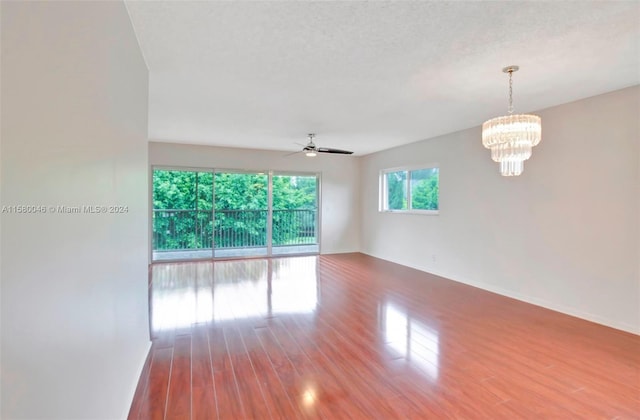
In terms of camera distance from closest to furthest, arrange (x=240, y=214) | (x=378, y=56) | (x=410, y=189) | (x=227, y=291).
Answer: (x=378, y=56), (x=227, y=291), (x=410, y=189), (x=240, y=214)


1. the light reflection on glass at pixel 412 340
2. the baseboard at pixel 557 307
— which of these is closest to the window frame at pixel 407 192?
the baseboard at pixel 557 307

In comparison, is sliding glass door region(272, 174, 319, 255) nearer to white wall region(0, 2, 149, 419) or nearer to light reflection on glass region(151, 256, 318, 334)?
light reflection on glass region(151, 256, 318, 334)

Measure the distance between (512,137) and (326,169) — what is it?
528cm

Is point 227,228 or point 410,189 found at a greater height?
point 410,189

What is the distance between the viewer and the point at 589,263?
137 inches

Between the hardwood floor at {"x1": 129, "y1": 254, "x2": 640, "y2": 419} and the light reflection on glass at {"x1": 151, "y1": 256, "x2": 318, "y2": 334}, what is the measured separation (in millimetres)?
34

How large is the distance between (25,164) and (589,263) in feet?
15.3

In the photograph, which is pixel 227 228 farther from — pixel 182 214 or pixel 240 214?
pixel 182 214

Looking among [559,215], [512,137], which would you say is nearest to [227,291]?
[512,137]

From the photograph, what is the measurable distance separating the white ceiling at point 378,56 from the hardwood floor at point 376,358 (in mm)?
2438

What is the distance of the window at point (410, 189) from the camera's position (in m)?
5.80

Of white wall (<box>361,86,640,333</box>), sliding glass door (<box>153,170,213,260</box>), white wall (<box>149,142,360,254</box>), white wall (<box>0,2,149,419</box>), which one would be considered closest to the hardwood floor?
white wall (<box>361,86,640,333</box>)

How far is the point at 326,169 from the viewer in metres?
7.71

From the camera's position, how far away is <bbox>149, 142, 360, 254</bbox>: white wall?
263 inches
